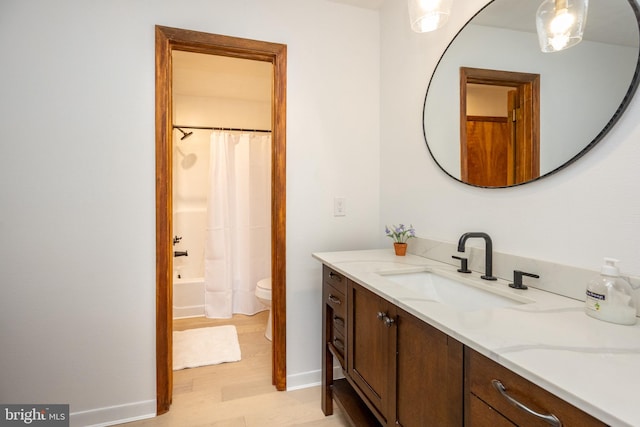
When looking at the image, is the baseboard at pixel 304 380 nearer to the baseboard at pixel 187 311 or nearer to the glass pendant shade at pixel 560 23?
the baseboard at pixel 187 311

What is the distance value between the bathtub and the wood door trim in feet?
4.60

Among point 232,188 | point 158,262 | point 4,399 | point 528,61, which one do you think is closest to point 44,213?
point 158,262

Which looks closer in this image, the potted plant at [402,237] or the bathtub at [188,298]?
the potted plant at [402,237]

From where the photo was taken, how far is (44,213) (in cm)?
156

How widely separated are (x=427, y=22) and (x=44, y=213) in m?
2.10

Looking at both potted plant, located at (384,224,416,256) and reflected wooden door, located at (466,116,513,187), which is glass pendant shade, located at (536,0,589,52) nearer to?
reflected wooden door, located at (466,116,513,187)

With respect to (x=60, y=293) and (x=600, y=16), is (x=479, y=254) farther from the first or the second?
(x=60, y=293)

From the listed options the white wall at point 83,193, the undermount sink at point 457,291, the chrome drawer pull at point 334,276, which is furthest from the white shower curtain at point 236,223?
the undermount sink at point 457,291

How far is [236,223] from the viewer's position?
3303 mm

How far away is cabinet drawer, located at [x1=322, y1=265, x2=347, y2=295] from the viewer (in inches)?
57.1

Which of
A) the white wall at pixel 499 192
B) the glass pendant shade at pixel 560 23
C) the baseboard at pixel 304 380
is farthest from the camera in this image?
the baseboard at pixel 304 380

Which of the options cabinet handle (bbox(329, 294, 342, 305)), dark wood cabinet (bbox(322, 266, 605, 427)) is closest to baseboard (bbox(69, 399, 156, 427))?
dark wood cabinet (bbox(322, 266, 605, 427))

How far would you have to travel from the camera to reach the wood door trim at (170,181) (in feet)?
5.60

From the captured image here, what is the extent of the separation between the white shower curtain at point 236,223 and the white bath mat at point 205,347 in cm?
41
